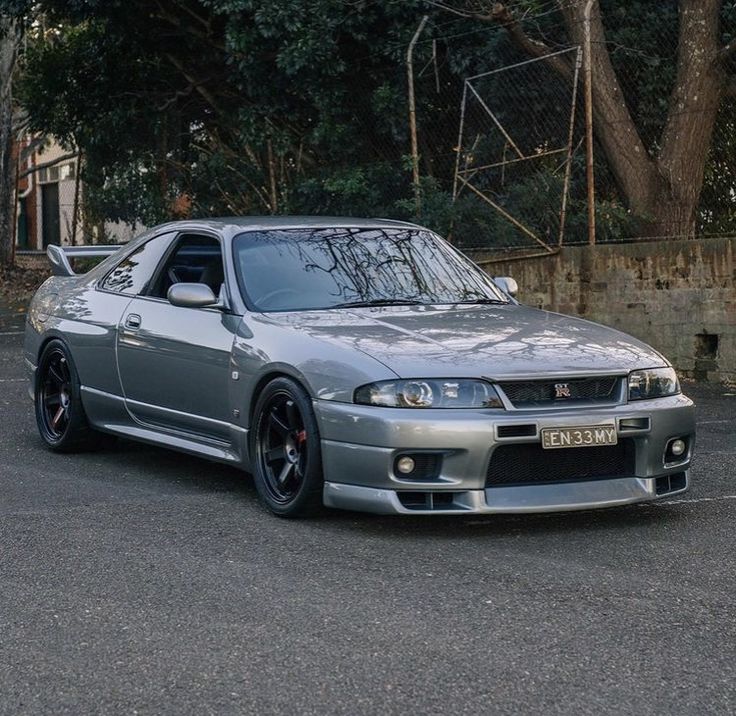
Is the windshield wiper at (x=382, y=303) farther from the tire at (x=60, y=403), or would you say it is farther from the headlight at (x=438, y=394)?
the tire at (x=60, y=403)

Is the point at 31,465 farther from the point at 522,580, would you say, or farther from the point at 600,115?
the point at 600,115

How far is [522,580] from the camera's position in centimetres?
601

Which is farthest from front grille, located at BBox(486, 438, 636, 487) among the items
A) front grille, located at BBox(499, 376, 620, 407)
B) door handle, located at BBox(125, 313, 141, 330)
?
door handle, located at BBox(125, 313, 141, 330)

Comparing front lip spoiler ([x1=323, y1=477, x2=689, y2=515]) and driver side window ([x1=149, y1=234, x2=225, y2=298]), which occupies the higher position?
driver side window ([x1=149, y1=234, x2=225, y2=298])

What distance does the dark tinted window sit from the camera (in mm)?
9031

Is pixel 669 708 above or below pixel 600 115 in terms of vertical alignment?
below

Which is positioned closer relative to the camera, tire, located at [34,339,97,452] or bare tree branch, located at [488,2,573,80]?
tire, located at [34,339,97,452]

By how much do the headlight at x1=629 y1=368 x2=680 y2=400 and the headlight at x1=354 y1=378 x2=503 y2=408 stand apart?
72cm

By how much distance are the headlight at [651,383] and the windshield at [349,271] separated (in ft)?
4.51

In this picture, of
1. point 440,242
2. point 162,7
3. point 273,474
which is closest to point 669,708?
point 273,474

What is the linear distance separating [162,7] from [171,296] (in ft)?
44.6

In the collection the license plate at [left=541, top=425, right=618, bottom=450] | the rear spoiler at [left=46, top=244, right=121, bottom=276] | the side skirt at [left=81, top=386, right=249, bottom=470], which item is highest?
the rear spoiler at [left=46, top=244, right=121, bottom=276]

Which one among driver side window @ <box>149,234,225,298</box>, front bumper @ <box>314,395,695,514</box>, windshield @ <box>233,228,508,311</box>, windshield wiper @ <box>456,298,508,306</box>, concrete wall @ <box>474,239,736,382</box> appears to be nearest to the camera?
front bumper @ <box>314,395,695,514</box>

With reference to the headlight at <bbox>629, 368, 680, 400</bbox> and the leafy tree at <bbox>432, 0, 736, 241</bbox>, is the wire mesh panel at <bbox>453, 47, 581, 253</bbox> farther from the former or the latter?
the headlight at <bbox>629, 368, 680, 400</bbox>
